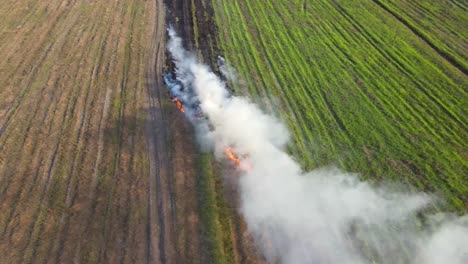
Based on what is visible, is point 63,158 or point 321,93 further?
point 321,93

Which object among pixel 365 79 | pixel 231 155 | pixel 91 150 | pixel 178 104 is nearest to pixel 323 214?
pixel 231 155

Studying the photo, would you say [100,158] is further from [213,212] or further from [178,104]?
[213,212]

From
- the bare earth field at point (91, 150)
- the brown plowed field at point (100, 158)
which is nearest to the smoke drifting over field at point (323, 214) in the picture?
the brown plowed field at point (100, 158)

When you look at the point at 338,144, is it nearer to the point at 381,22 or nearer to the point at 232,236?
the point at 232,236

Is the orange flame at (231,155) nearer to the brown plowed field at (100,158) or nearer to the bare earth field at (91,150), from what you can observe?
the brown plowed field at (100,158)

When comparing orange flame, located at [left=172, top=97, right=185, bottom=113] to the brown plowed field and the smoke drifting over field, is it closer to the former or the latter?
the brown plowed field

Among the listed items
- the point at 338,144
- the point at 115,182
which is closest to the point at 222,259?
the point at 115,182
